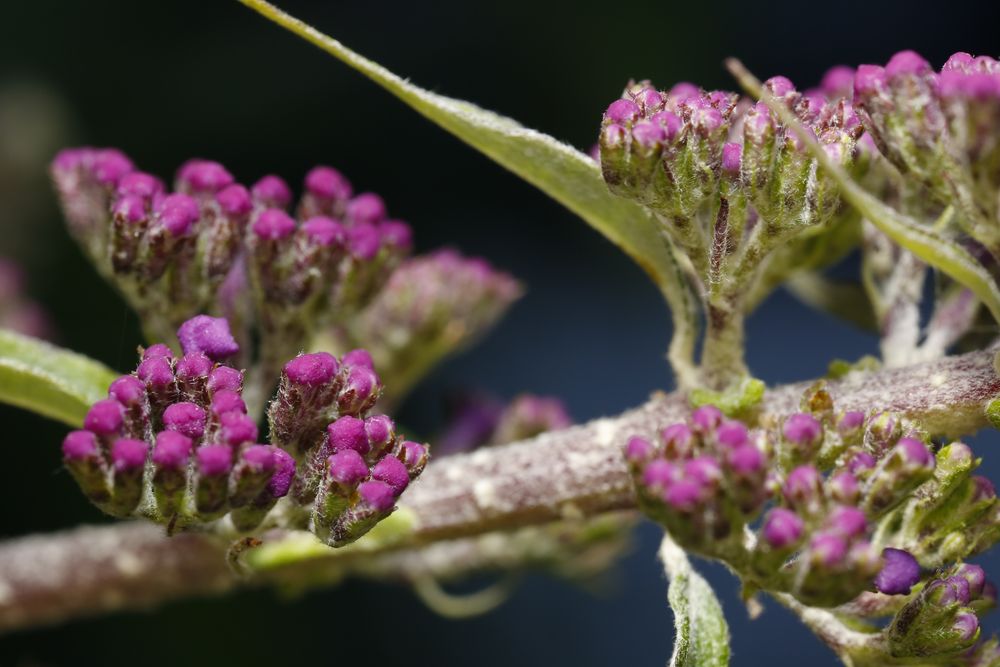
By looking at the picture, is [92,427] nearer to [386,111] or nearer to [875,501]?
[875,501]

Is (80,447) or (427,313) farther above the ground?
(427,313)

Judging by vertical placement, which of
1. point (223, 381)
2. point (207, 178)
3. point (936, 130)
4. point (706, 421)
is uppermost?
point (207, 178)

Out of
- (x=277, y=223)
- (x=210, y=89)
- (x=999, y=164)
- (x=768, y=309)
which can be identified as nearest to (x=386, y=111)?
(x=210, y=89)

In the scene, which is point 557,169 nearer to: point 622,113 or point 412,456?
point 622,113

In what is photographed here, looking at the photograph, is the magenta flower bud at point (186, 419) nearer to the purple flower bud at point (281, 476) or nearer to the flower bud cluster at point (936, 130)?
the purple flower bud at point (281, 476)

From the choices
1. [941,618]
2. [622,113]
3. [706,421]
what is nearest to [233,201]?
[622,113]
